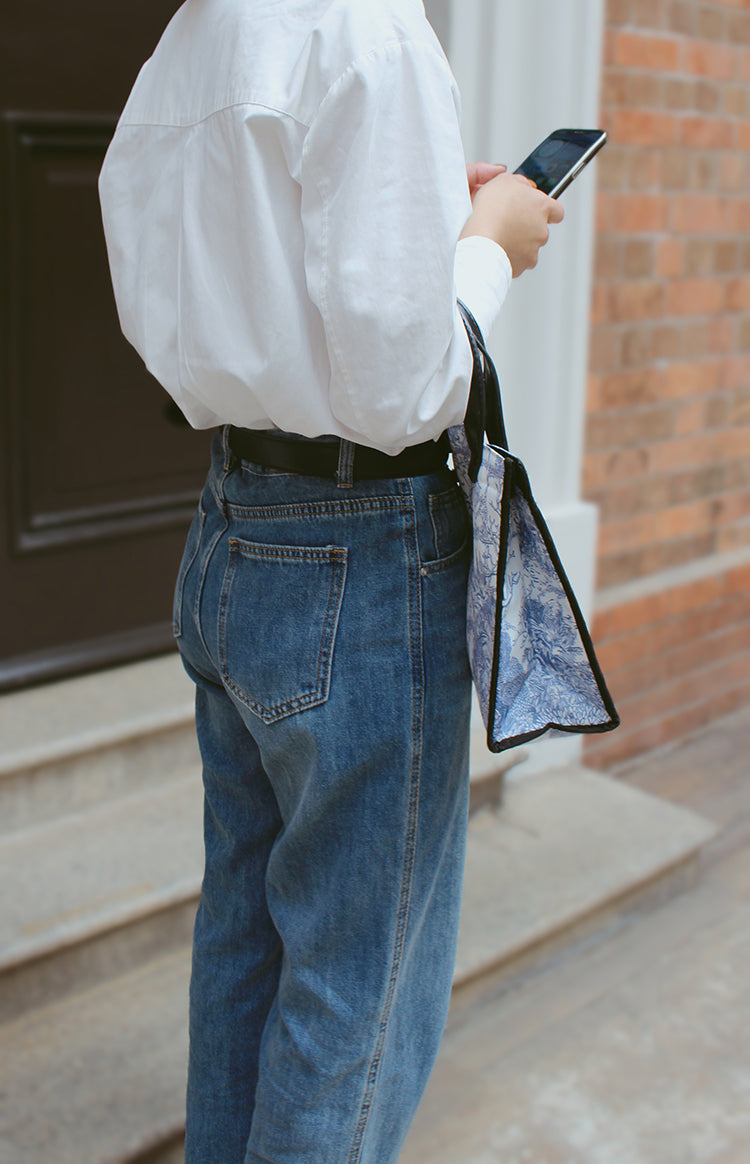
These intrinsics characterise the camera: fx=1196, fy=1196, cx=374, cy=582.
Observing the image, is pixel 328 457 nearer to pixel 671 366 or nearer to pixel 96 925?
pixel 96 925

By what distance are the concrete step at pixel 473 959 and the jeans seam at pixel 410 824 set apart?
2.13ft

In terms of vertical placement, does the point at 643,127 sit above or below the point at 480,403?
above

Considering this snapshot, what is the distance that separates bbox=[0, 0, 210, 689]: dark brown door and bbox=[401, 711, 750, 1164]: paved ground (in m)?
1.09

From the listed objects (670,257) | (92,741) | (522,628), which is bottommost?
(92,741)

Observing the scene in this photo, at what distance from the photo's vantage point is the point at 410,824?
1165mm

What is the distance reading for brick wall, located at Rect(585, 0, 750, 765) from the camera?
9.62ft

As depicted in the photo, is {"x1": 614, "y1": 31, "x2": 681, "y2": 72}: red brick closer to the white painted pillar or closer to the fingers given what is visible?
the white painted pillar

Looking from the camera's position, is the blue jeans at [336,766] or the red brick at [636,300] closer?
the blue jeans at [336,766]

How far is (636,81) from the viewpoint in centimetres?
289

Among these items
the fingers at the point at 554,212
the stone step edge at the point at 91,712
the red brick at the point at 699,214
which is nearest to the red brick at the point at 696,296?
the red brick at the point at 699,214

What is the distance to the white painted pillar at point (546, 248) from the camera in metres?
2.43

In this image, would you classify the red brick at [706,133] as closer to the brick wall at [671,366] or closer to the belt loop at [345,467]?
the brick wall at [671,366]

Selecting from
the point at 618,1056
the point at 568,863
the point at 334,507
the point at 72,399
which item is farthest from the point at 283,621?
the point at 568,863

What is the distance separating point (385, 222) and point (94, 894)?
58.4 inches
